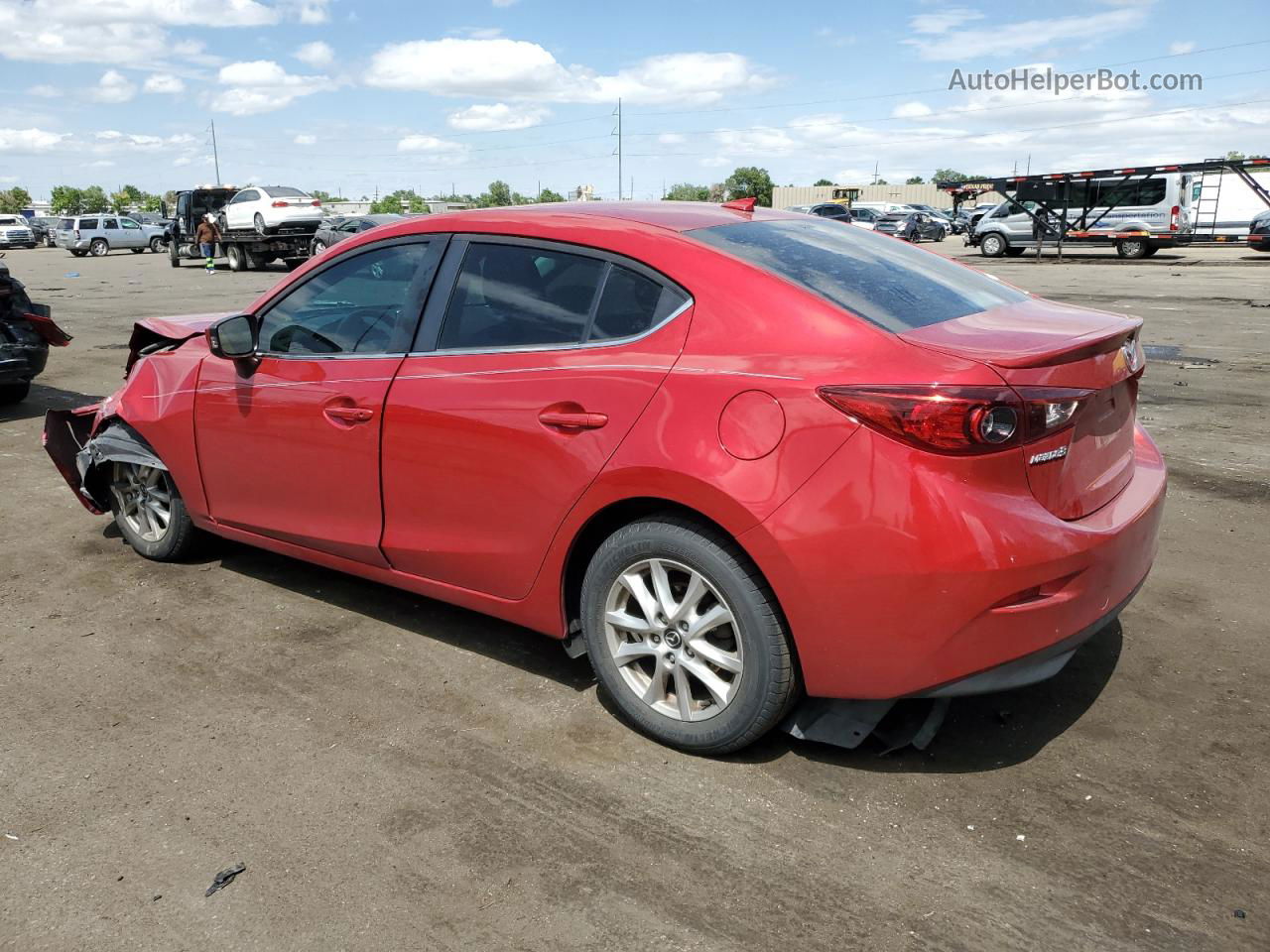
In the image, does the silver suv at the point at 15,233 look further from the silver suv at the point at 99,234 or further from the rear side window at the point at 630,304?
the rear side window at the point at 630,304

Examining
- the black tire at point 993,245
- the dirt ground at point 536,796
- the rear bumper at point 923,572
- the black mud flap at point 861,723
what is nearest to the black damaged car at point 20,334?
the dirt ground at point 536,796

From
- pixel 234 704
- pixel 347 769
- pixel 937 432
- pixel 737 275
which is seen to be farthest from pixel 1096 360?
pixel 234 704

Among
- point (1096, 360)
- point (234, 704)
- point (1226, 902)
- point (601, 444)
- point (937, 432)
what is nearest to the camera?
point (1226, 902)

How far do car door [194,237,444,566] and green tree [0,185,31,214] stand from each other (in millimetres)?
130368

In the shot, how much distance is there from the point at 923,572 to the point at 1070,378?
2.25 feet

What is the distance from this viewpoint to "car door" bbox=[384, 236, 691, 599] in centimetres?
320

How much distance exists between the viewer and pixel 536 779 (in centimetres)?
313

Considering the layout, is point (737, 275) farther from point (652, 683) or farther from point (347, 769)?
point (347, 769)

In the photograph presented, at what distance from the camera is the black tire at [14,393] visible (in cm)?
917

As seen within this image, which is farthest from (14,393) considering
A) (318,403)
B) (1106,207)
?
(1106,207)

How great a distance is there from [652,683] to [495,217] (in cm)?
170

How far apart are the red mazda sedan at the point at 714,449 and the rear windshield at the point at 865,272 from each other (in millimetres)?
17

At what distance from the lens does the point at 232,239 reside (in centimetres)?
3062

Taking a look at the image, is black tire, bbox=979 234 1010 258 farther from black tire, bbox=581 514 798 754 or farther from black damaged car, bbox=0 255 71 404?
black tire, bbox=581 514 798 754
